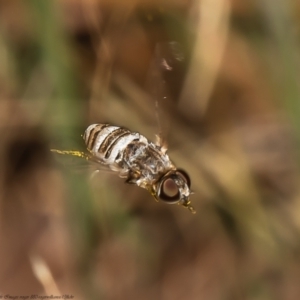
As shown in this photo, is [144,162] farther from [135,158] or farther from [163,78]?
[163,78]

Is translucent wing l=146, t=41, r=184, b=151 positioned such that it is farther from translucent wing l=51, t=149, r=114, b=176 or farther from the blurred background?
translucent wing l=51, t=149, r=114, b=176

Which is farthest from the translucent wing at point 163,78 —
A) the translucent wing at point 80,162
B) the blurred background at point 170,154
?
the translucent wing at point 80,162

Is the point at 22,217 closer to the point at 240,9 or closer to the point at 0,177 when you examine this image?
the point at 0,177

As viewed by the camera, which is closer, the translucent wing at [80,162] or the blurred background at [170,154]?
the translucent wing at [80,162]

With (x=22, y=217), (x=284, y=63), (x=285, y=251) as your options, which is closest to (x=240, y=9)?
(x=284, y=63)

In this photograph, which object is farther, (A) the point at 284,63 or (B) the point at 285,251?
(B) the point at 285,251

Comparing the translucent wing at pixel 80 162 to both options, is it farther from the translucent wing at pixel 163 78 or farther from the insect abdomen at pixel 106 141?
the translucent wing at pixel 163 78

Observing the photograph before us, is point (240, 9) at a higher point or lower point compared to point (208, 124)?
higher
